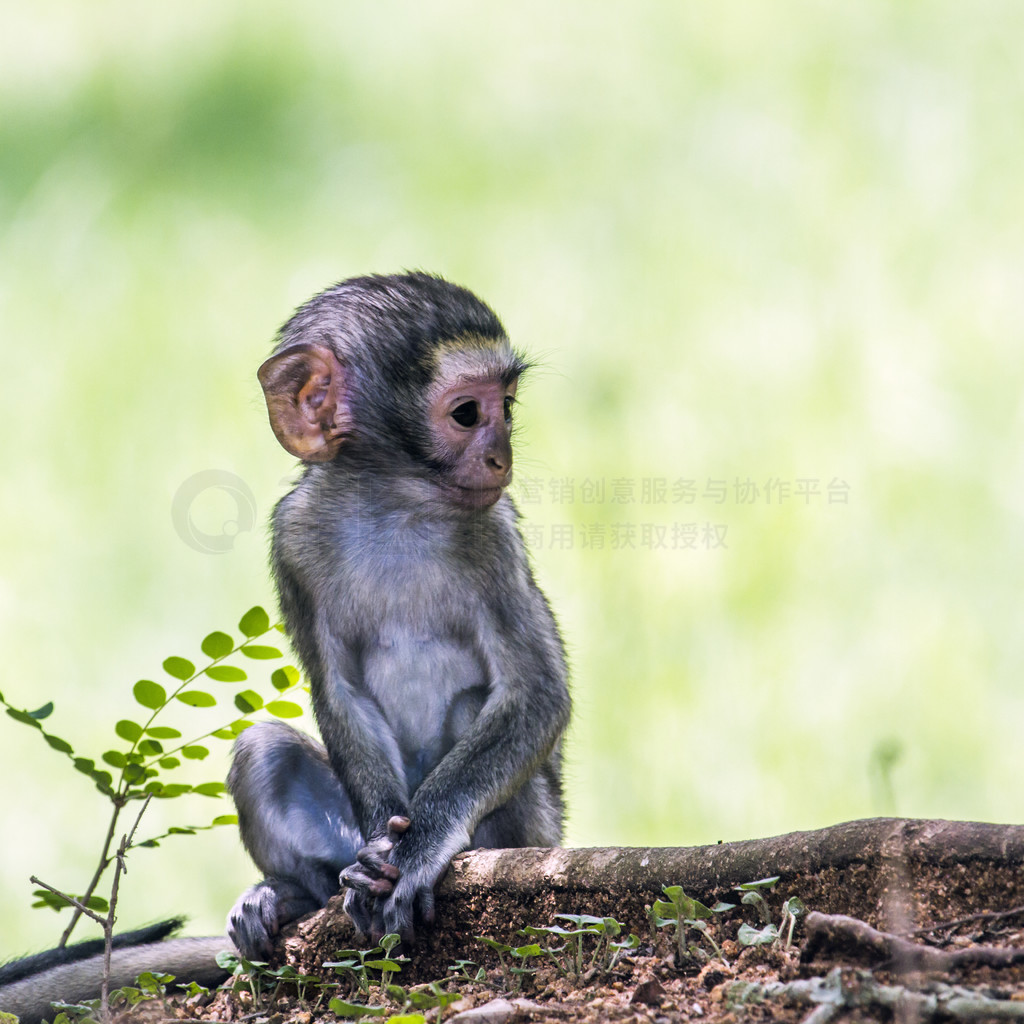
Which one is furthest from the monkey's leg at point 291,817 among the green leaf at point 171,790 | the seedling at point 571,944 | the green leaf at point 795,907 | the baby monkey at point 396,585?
the green leaf at point 795,907

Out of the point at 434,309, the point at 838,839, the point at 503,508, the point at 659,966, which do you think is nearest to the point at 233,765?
the point at 503,508

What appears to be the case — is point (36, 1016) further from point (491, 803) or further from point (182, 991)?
point (491, 803)

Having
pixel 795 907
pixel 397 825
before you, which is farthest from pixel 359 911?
pixel 795 907

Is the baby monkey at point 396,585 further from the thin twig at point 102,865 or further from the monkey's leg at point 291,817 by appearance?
the thin twig at point 102,865

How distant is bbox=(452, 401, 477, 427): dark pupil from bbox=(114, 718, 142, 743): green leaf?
1.83m

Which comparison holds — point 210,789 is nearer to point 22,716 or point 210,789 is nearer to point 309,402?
point 22,716

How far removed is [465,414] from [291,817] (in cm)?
183

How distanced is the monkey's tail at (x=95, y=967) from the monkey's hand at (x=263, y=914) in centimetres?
23

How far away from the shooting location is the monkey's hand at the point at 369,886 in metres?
4.40

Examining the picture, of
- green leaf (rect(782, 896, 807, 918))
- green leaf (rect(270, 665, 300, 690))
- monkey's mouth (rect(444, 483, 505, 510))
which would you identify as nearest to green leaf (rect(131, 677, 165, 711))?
green leaf (rect(270, 665, 300, 690))

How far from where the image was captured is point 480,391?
5.20m

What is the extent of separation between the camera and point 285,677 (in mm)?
4762

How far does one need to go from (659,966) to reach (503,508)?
2.57m

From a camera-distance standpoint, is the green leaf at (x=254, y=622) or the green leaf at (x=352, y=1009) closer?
the green leaf at (x=352, y=1009)
